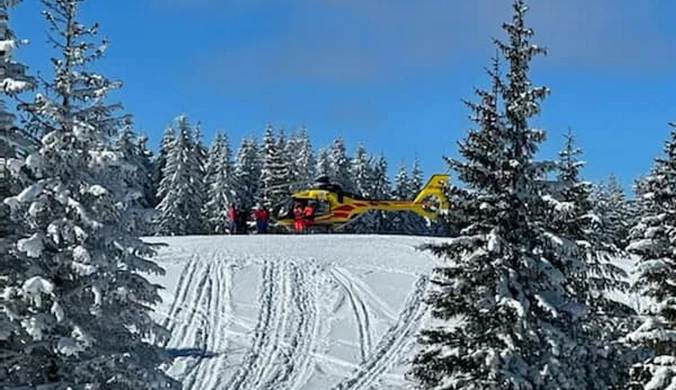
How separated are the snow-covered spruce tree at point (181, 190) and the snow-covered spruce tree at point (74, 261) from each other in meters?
44.1

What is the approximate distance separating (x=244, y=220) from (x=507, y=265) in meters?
31.5

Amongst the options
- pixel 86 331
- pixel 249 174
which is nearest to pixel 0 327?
pixel 86 331

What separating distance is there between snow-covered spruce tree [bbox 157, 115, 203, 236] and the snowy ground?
21718mm

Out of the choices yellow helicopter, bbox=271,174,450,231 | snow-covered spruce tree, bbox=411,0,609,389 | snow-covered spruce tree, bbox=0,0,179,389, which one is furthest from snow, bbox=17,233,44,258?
yellow helicopter, bbox=271,174,450,231

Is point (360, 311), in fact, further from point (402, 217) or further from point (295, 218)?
point (402, 217)

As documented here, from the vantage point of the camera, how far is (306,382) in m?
20.1

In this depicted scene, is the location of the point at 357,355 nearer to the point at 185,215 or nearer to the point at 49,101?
the point at 49,101

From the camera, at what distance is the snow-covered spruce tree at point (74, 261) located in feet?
36.1

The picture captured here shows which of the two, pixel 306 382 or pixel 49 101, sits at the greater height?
pixel 49 101

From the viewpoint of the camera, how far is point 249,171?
65.4 metres

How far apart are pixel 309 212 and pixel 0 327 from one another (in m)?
34.5

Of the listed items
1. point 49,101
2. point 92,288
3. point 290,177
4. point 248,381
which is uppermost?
point 290,177

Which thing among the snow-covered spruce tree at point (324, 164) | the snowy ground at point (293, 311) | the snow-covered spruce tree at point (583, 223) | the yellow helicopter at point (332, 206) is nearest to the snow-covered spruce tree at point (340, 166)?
the snow-covered spruce tree at point (324, 164)

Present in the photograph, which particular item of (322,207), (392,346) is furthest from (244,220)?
(392,346)
